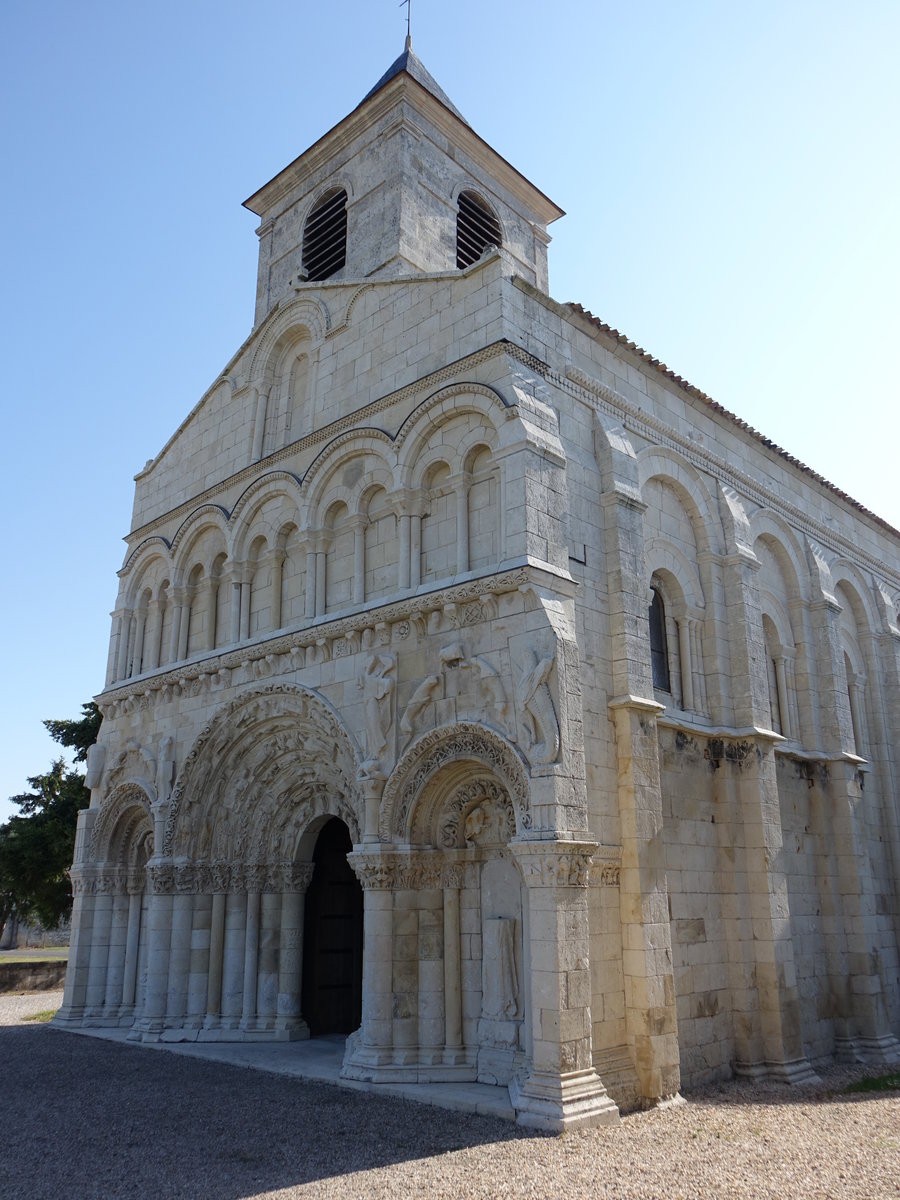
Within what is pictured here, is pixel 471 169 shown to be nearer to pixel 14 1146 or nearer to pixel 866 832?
pixel 866 832

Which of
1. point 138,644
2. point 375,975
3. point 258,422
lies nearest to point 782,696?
point 375,975

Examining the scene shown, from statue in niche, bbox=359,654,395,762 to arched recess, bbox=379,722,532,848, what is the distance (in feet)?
1.42

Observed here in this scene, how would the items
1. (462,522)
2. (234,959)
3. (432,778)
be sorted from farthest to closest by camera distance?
(234,959), (462,522), (432,778)

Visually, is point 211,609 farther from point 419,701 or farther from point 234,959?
point 419,701

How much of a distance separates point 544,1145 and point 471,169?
16.2m

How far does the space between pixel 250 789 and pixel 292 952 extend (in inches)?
97.2

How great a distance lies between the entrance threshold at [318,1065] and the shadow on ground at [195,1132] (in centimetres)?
18

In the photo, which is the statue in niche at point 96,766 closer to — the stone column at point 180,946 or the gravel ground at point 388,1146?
the stone column at point 180,946

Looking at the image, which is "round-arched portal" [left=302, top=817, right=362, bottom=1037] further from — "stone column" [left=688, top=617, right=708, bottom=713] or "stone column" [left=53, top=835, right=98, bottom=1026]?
"stone column" [left=688, top=617, right=708, bottom=713]

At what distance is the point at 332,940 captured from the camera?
1466cm

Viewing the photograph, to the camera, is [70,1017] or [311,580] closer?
[311,580]

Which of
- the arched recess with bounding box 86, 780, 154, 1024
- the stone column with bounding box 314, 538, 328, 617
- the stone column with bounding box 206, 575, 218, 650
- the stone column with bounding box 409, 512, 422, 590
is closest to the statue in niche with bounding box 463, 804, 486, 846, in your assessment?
the stone column with bounding box 409, 512, 422, 590

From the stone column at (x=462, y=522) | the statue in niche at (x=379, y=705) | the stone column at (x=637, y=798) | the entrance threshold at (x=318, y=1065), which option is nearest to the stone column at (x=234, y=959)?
the entrance threshold at (x=318, y=1065)

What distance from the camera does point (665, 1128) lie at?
9.14 meters
